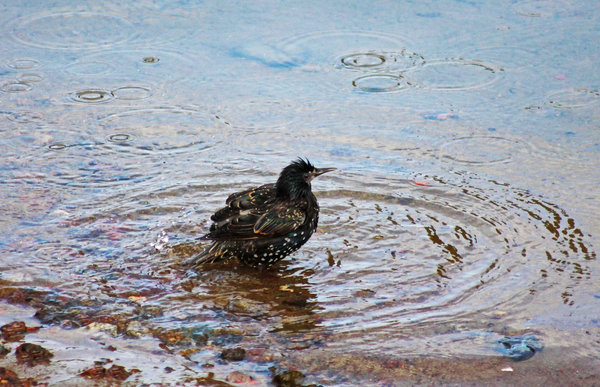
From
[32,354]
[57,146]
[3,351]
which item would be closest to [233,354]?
[32,354]

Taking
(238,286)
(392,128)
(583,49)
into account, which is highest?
(583,49)

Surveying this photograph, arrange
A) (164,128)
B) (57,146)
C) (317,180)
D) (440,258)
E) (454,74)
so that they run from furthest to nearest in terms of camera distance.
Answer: (454,74) < (164,128) < (57,146) < (317,180) < (440,258)

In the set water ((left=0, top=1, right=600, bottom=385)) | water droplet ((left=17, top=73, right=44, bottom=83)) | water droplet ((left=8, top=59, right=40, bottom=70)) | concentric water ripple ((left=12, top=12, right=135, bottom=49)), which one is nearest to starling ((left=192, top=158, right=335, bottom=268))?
water ((left=0, top=1, right=600, bottom=385))

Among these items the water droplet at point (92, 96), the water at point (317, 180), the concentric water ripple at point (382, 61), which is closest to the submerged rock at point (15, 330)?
the water at point (317, 180)

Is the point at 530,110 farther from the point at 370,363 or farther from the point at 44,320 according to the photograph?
the point at 44,320

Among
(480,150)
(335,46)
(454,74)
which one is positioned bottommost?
(480,150)

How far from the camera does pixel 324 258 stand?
256 inches

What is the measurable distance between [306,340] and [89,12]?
7.54 m

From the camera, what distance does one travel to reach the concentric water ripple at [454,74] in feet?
29.7

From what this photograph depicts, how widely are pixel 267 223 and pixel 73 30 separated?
219 inches

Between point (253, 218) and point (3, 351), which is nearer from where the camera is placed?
point (3, 351)

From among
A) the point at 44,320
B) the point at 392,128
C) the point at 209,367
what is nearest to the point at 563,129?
the point at 392,128

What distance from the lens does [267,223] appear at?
6.48m

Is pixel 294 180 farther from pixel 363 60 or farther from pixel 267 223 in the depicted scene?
pixel 363 60
